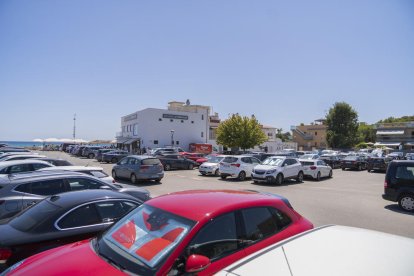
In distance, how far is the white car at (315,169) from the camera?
2066 cm

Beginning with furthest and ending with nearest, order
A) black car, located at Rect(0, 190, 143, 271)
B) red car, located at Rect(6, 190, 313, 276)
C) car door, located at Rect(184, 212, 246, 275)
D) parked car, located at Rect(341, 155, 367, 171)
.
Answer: parked car, located at Rect(341, 155, 367, 171) < black car, located at Rect(0, 190, 143, 271) < car door, located at Rect(184, 212, 246, 275) < red car, located at Rect(6, 190, 313, 276)

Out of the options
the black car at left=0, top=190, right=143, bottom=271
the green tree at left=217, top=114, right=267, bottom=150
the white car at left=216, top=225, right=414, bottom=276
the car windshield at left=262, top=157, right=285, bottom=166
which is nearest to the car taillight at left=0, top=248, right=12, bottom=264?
the black car at left=0, top=190, right=143, bottom=271

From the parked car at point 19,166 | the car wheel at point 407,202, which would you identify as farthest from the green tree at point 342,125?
the parked car at point 19,166

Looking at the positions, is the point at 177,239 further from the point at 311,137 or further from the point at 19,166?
the point at 311,137

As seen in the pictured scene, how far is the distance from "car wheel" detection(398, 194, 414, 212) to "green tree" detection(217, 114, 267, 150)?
123 feet

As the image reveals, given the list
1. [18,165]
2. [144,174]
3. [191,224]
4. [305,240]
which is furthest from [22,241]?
[144,174]

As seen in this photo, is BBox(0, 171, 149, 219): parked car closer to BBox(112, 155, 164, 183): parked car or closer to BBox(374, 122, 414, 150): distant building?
BBox(112, 155, 164, 183): parked car

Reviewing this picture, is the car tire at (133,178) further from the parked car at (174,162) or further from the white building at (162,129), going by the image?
the white building at (162,129)

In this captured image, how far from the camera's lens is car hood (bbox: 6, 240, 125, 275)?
2.88m

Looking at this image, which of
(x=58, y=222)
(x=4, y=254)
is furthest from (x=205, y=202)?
(x=4, y=254)

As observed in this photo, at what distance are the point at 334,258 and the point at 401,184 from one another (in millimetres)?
10223

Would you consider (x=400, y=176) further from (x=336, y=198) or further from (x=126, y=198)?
(x=126, y=198)

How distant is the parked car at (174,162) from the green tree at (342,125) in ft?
148

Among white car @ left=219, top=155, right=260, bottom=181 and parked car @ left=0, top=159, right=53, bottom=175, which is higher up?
parked car @ left=0, top=159, right=53, bottom=175
